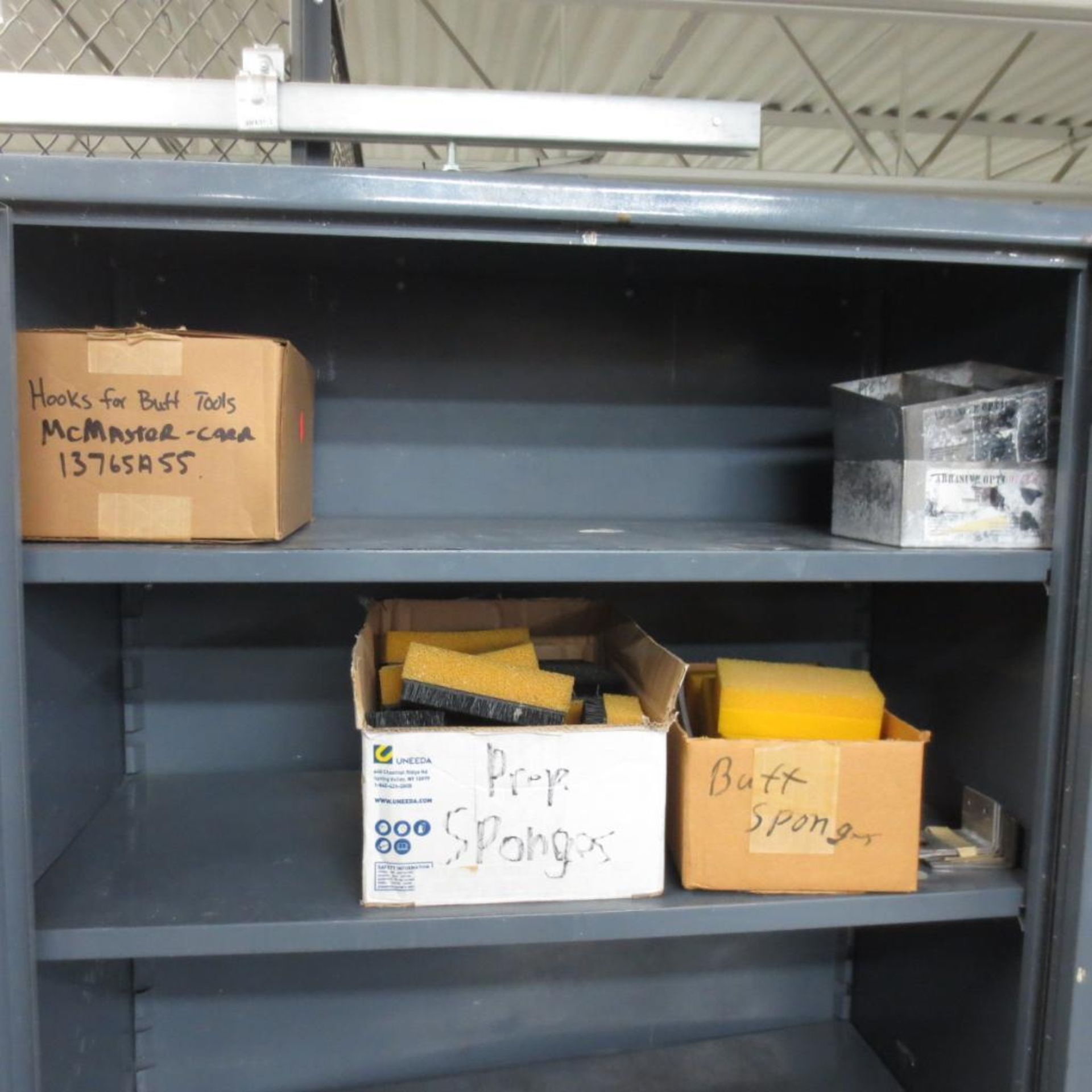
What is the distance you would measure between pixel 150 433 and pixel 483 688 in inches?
15.9

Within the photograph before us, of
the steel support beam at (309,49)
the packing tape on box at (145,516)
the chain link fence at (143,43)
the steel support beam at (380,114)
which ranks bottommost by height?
the packing tape on box at (145,516)

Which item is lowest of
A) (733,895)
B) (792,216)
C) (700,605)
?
(733,895)

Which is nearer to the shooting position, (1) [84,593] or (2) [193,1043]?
(1) [84,593]

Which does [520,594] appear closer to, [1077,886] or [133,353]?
[133,353]

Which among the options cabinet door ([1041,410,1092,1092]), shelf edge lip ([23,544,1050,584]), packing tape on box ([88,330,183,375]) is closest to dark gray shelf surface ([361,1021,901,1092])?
cabinet door ([1041,410,1092,1092])

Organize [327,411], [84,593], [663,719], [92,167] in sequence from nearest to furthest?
1. [92,167]
2. [663,719]
3. [84,593]
4. [327,411]

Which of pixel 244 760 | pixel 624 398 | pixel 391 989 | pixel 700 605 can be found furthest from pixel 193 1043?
pixel 624 398

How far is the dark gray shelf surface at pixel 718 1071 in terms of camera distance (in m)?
1.11

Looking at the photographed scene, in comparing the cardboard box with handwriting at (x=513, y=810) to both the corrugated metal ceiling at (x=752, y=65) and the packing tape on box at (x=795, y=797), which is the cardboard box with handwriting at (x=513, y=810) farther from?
the corrugated metal ceiling at (x=752, y=65)

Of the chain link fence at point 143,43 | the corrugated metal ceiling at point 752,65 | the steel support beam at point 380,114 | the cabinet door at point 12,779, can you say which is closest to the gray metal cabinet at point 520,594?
the cabinet door at point 12,779

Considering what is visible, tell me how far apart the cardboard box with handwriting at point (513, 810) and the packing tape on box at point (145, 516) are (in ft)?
0.69

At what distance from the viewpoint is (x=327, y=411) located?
1.05 metres

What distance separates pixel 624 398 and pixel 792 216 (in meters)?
0.44

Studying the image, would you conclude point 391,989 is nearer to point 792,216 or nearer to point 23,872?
point 23,872
